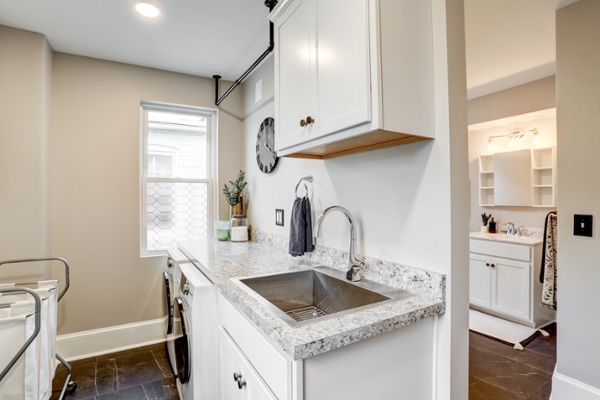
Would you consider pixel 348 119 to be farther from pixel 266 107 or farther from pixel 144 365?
pixel 144 365

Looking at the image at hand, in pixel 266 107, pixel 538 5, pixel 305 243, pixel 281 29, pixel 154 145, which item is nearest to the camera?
pixel 281 29

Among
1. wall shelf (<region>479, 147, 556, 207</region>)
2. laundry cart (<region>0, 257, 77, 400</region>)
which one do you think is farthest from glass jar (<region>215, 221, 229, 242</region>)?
wall shelf (<region>479, 147, 556, 207</region>)

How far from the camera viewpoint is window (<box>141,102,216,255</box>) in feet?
9.46

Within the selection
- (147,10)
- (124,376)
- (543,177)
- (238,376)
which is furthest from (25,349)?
(543,177)

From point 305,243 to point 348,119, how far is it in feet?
2.95

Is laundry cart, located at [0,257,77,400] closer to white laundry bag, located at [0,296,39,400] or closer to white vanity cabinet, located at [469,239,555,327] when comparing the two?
white laundry bag, located at [0,296,39,400]

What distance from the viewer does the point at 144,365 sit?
242 cm

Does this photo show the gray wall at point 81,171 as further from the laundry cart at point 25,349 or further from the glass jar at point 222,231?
the laundry cart at point 25,349

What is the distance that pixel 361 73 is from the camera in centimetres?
104

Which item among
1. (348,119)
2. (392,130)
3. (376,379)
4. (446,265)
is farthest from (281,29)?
(376,379)

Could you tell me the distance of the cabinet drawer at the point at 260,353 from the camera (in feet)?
2.81

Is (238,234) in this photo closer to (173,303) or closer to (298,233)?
(173,303)

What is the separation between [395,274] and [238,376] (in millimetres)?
765

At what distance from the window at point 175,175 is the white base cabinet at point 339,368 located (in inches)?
77.7
